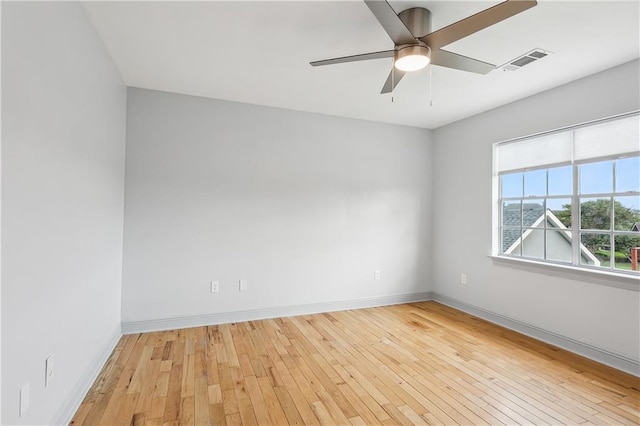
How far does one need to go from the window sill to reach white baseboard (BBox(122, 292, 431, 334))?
57.7 inches

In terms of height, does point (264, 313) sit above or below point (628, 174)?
below

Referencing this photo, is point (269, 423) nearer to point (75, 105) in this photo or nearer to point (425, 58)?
point (75, 105)

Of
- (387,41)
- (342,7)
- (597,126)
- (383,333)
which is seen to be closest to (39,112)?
(342,7)

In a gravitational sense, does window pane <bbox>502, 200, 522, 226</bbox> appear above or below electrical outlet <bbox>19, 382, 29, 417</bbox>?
above

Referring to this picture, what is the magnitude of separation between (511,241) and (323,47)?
3.15 meters

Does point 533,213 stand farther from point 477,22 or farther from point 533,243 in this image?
point 477,22

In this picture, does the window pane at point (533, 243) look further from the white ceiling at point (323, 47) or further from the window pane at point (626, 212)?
the white ceiling at point (323, 47)

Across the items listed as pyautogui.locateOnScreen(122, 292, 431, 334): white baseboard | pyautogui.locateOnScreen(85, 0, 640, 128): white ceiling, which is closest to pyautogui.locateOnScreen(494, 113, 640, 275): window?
pyautogui.locateOnScreen(85, 0, 640, 128): white ceiling

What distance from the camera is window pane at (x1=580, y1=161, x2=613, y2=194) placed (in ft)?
9.24

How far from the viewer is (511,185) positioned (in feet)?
12.3

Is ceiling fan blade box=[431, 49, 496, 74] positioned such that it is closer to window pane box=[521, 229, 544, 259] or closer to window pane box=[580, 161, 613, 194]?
window pane box=[580, 161, 613, 194]

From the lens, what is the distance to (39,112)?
150 cm

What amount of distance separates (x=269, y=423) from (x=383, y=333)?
5.85 ft

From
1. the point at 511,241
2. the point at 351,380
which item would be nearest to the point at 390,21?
the point at 351,380
